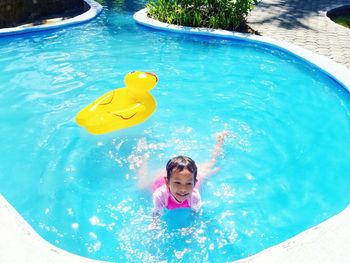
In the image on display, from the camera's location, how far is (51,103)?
644 centimetres

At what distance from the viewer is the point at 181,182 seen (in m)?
3.32

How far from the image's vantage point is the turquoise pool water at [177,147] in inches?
154

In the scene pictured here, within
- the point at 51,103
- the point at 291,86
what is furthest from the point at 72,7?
the point at 291,86

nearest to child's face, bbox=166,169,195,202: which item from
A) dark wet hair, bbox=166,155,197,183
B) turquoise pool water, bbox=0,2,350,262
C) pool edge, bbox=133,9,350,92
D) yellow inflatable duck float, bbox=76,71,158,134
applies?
dark wet hair, bbox=166,155,197,183

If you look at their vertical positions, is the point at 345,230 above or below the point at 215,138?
above

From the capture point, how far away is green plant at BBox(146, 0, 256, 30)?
10016 millimetres

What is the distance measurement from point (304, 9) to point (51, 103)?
32.2ft

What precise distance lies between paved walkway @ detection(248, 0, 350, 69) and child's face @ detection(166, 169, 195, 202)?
5659 mm

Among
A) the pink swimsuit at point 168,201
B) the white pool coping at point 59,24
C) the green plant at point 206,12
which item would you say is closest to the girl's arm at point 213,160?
the pink swimsuit at point 168,201

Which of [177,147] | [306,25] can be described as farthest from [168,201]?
[306,25]

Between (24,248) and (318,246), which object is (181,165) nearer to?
(318,246)

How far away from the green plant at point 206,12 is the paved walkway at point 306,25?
0.81 m

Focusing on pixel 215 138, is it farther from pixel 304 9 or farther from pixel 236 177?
pixel 304 9

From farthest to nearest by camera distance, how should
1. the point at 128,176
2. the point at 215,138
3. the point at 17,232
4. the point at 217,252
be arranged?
the point at 215,138 < the point at 128,176 < the point at 217,252 < the point at 17,232
